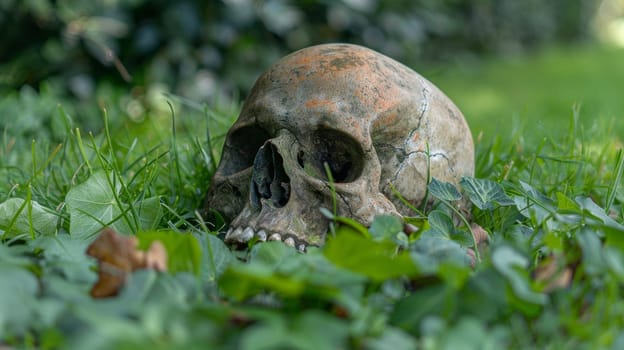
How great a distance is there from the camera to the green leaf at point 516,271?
121 cm

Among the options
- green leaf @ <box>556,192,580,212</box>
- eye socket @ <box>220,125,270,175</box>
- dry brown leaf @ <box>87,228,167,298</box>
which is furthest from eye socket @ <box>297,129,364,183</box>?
dry brown leaf @ <box>87,228,167,298</box>

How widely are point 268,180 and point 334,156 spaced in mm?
201

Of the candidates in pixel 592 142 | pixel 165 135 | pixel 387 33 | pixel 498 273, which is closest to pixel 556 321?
pixel 498 273

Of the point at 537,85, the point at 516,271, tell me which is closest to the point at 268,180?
the point at 516,271

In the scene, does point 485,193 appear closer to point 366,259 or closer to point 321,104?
point 321,104

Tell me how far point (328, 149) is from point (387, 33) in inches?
155

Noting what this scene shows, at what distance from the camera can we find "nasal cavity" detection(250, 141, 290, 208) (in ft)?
6.22

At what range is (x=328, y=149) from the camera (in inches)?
77.3

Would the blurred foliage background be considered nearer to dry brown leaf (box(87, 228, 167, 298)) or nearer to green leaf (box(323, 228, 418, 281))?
dry brown leaf (box(87, 228, 167, 298))

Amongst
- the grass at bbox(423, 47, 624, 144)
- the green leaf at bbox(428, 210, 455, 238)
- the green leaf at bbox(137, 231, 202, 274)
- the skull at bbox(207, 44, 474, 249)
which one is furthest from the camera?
the grass at bbox(423, 47, 624, 144)

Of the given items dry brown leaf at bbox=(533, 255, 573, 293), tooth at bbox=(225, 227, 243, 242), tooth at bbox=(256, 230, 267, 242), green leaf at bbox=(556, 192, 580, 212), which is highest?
dry brown leaf at bbox=(533, 255, 573, 293)

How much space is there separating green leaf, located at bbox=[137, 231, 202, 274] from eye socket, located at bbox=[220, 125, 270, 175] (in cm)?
62

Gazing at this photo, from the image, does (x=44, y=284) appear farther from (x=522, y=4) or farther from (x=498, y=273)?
(x=522, y=4)

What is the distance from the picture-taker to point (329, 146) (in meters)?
1.96
